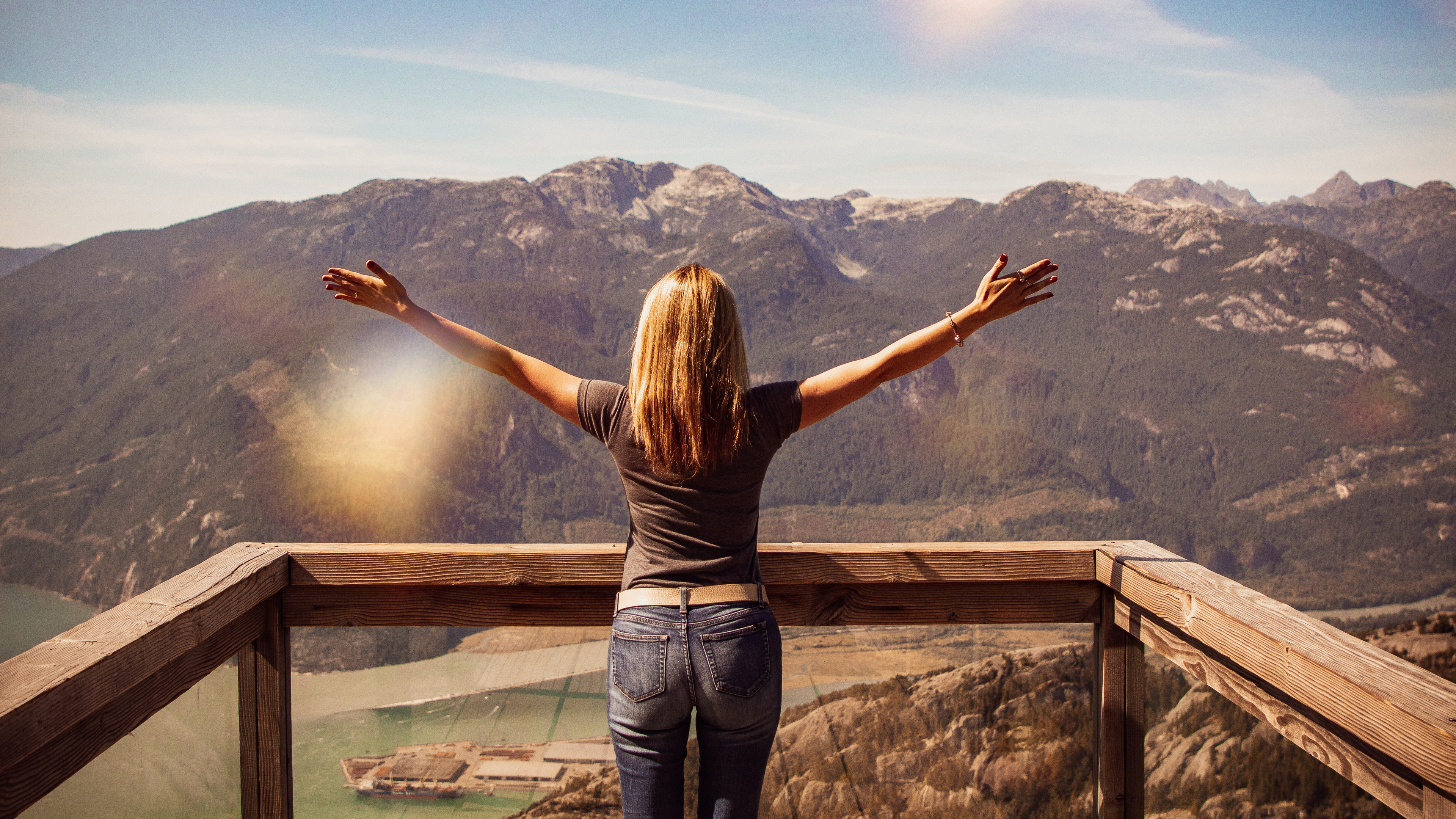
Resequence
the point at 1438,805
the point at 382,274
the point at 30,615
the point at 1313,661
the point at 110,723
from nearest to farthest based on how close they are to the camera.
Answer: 1. the point at 1438,805
2. the point at 1313,661
3. the point at 110,723
4. the point at 382,274
5. the point at 30,615

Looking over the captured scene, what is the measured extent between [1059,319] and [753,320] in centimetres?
6321

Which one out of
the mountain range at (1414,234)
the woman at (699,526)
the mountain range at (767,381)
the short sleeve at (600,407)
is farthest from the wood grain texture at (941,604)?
the mountain range at (1414,234)

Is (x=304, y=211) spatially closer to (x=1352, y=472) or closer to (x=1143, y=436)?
(x=1143, y=436)

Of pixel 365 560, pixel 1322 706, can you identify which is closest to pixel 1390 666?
pixel 1322 706

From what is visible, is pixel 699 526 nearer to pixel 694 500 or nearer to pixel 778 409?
pixel 694 500

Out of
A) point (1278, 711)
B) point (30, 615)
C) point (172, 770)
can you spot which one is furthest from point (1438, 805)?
point (30, 615)

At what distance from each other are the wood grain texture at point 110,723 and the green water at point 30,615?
287 ft

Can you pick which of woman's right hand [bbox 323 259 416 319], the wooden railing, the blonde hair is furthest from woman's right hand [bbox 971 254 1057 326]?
woman's right hand [bbox 323 259 416 319]

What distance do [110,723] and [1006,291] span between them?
2.12m

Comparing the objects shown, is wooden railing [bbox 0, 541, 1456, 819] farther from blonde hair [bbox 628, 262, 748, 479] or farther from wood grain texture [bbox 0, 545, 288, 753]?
blonde hair [bbox 628, 262, 748, 479]

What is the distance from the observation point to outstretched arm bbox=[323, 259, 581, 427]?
78.1 inches

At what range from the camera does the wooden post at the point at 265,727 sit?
89.7 inches

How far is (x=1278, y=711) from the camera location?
1.74 meters

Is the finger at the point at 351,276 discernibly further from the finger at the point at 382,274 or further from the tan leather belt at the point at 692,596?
the tan leather belt at the point at 692,596
